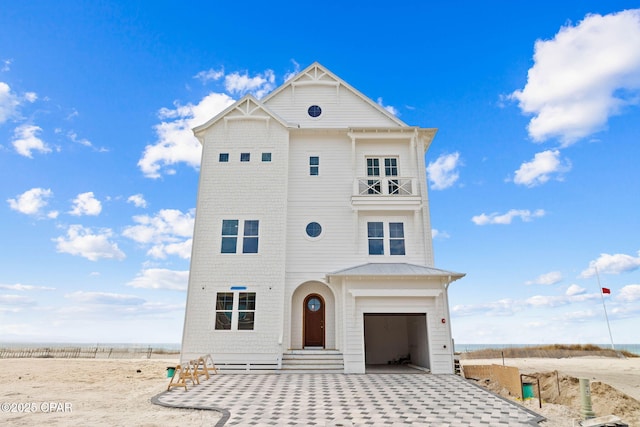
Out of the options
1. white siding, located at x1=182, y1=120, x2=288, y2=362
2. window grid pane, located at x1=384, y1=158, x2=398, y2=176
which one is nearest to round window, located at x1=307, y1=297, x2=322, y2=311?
white siding, located at x1=182, y1=120, x2=288, y2=362

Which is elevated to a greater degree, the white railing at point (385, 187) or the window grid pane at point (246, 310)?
the white railing at point (385, 187)

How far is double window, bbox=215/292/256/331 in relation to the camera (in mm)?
14516

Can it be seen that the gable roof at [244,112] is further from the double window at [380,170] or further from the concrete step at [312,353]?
the concrete step at [312,353]

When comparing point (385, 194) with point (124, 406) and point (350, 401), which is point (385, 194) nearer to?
point (350, 401)

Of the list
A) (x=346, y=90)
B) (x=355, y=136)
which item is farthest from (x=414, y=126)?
(x=346, y=90)

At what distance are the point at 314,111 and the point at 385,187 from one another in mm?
5114

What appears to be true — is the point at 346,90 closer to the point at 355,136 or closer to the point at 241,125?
the point at 355,136

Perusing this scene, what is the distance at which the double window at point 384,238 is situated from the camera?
15.8m

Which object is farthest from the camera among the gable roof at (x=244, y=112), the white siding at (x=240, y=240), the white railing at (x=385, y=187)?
the gable roof at (x=244, y=112)

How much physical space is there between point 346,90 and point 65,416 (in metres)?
16.0

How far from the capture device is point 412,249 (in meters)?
15.7

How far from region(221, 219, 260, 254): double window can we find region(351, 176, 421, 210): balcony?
4374 mm

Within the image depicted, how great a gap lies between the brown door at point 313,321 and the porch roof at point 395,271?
2.12 m

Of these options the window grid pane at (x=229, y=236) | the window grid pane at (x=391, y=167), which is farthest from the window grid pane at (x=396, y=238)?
the window grid pane at (x=229, y=236)
